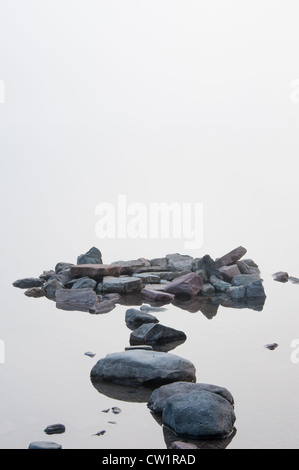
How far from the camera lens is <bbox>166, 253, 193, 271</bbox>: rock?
455 inches

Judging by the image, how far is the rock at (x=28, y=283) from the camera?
11.1 meters

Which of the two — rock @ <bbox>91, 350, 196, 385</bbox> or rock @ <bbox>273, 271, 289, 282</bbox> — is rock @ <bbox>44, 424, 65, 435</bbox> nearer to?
rock @ <bbox>91, 350, 196, 385</bbox>

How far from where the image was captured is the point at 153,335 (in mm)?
6793

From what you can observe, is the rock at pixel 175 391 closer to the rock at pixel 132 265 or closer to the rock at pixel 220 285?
the rock at pixel 220 285

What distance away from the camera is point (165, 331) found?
6.84 meters

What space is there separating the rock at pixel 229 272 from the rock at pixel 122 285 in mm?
1688

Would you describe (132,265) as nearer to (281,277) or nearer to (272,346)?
(281,277)

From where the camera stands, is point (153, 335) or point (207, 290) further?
point (207, 290)

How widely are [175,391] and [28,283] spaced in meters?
6.68

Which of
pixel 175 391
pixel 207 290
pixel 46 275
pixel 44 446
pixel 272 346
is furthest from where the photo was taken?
pixel 46 275

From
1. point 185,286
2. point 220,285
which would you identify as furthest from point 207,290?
point 185,286

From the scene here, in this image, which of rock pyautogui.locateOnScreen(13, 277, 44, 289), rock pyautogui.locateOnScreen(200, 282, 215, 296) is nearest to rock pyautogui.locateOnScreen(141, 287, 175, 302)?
rock pyautogui.locateOnScreen(200, 282, 215, 296)
